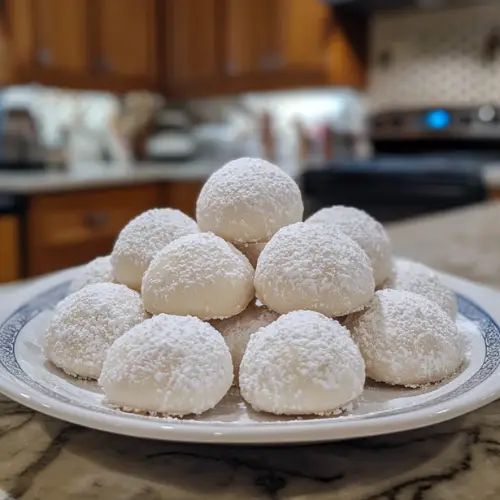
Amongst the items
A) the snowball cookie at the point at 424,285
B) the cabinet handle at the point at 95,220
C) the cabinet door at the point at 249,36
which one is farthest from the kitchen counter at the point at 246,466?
the cabinet door at the point at 249,36

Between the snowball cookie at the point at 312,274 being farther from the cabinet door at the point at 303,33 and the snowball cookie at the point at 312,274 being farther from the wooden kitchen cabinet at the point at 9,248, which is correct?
the cabinet door at the point at 303,33

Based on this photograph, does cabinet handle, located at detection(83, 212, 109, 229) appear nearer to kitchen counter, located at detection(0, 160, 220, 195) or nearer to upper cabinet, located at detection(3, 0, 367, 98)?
kitchen counter, located at detection(0, 160, 220, 195)

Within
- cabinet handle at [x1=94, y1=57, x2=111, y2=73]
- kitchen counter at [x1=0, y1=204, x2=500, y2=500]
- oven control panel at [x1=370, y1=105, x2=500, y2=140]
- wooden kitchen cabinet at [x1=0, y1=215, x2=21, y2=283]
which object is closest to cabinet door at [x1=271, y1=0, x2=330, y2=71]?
oven control panel at [x1=370, y1=105, x2=500, y2=140]

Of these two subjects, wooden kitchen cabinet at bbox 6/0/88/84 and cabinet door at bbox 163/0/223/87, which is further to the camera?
cabinet door at bbox 163/0/223/87

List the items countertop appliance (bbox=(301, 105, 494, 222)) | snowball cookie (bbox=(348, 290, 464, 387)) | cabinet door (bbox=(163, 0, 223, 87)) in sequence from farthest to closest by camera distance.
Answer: cabinet door (bbox=(163, 0, 223, 87)) < countertop appliance (bbox=(301, 105, 494, 222)) < snowball cookie (bbox=(348, 290, 464, 387))

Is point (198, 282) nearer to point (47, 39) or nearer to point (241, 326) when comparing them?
point (241, 326)

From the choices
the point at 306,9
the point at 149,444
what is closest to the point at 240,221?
the point at 149,444

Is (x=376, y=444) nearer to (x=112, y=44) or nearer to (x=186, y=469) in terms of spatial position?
(x=186, y=469)
